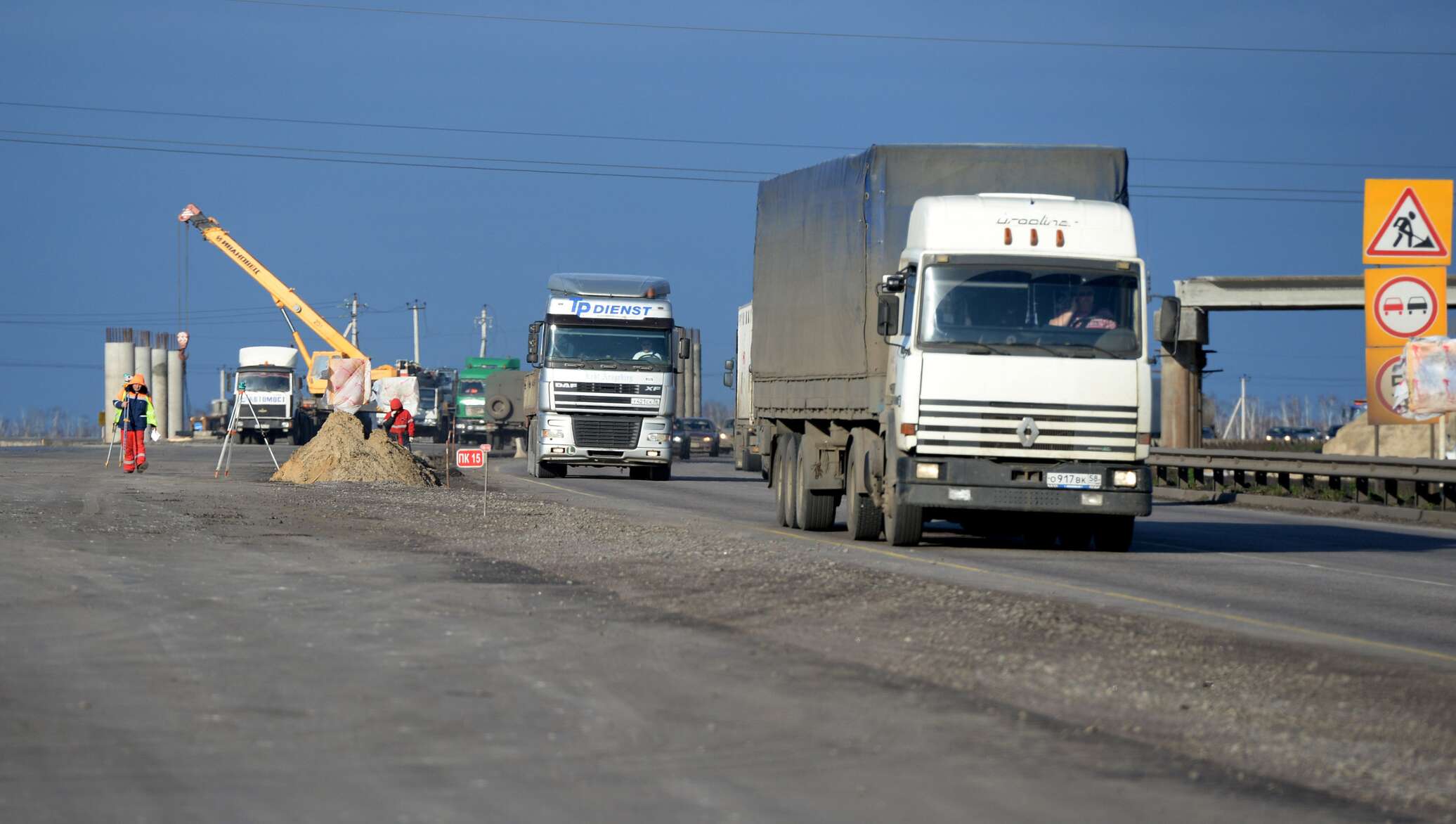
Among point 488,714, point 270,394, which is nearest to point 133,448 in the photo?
point 488,714

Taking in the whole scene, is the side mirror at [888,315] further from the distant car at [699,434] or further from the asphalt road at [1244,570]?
the distant car at [699,434]

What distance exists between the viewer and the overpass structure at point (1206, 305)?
46812 millimetres

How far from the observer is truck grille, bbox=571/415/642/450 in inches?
1337

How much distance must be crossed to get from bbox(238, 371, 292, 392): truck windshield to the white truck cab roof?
50035mm

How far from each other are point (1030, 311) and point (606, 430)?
1871 centimetres

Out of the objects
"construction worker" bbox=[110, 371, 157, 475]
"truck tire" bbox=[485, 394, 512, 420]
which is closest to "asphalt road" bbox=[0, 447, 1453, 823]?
"construction worker" bbox=[110, 371, 157, 475]

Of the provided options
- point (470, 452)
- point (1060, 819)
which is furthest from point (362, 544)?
point (1060, 819)

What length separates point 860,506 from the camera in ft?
59.4

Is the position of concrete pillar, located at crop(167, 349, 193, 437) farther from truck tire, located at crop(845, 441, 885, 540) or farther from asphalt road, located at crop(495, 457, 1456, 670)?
truck tire, located at crop(845, 441, 885, 540)

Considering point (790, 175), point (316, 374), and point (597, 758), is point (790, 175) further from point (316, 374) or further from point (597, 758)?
point (316, 374)

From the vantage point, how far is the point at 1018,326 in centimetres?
1616

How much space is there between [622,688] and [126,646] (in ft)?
9.53

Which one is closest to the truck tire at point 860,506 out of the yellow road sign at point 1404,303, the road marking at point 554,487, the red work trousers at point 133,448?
the yellow road sign at point 1404,303

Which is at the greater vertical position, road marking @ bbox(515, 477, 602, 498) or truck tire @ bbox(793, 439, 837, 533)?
truck tire @ bbox(793, 439, 837, 533)
